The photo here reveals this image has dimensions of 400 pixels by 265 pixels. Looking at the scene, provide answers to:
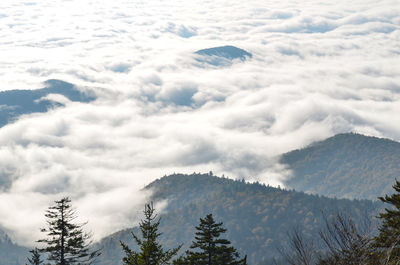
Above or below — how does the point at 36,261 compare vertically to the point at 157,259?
above

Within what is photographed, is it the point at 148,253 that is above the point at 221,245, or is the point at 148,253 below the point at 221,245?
below

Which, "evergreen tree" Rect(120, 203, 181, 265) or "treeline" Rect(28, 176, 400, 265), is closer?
"treeline" Rect(28, 176, 400, 265)

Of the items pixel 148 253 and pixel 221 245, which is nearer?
pixel 148 253

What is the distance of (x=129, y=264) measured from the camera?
3759 centimetres

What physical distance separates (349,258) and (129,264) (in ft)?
58.1

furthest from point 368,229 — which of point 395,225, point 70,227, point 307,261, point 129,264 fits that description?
point 70,227

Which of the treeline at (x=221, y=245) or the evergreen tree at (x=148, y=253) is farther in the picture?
the evergreen tree at (x=148, y=253)

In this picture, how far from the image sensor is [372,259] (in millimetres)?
27500

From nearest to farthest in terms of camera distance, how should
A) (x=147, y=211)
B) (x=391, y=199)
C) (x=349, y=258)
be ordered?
(x=349, y=258)
(x=147, y=211)
(x=391, y=199)

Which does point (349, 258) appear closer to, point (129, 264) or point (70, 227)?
point (129, 264)

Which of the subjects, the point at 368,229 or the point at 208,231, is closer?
the point at 368,229

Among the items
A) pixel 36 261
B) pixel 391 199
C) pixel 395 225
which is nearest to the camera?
pixel 395 225

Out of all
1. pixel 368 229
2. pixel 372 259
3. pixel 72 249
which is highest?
pixel 72 249

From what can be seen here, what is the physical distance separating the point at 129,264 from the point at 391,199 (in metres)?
24.6
